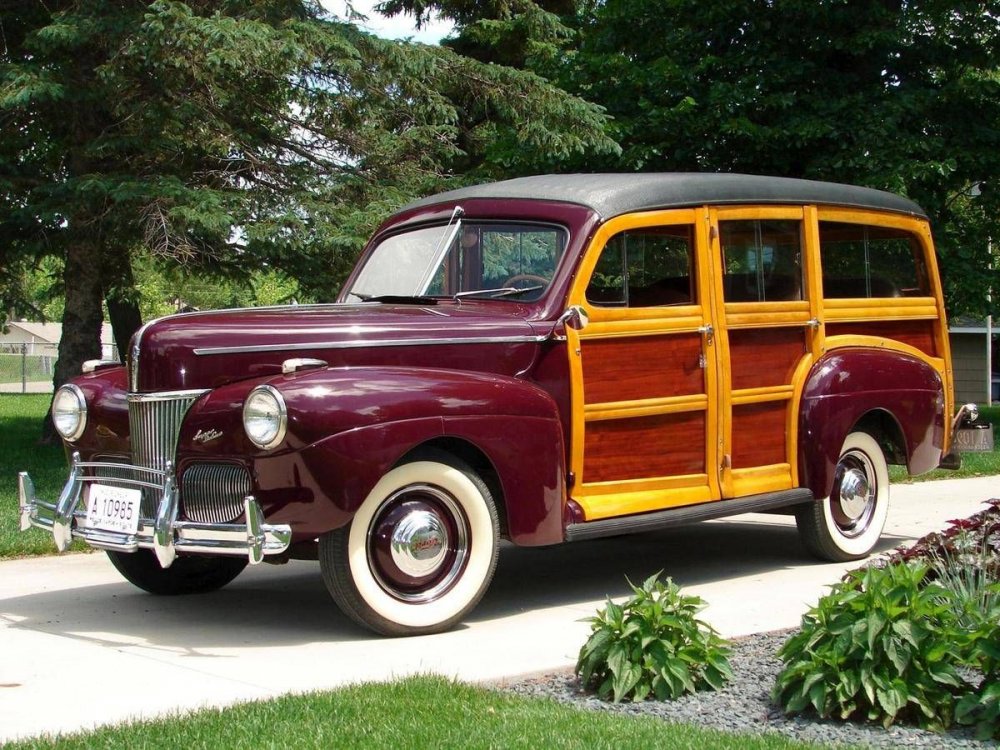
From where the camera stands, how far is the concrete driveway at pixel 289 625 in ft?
17.5

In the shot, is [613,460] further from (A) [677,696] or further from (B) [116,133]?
(B) [116,133]

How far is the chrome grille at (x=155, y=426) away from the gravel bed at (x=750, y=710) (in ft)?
6.65

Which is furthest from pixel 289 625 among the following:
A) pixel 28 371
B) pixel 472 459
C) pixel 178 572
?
pixel 28 371

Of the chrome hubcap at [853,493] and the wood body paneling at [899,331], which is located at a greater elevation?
the wood body paneling at [899,331]

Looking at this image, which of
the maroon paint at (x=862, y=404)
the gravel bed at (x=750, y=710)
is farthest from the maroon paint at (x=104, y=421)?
the maroon paint at (x=862, y=404)

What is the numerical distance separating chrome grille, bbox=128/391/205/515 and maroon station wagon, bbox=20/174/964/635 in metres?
0.01

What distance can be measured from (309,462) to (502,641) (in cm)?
127

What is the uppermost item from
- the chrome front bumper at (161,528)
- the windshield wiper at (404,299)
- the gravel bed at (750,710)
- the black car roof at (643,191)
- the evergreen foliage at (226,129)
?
the evergreen foliage at (226,129)

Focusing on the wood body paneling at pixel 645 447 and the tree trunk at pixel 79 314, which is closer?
the wood body paneling at pixel 645 447

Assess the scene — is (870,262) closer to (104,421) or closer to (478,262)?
(478,262)

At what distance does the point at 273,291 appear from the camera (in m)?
54.3

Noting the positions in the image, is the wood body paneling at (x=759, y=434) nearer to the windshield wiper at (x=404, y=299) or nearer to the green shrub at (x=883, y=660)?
the windshield wiper at (x=404, y=299)

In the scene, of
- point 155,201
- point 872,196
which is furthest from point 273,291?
point 872,196

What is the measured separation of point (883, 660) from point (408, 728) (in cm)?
164
